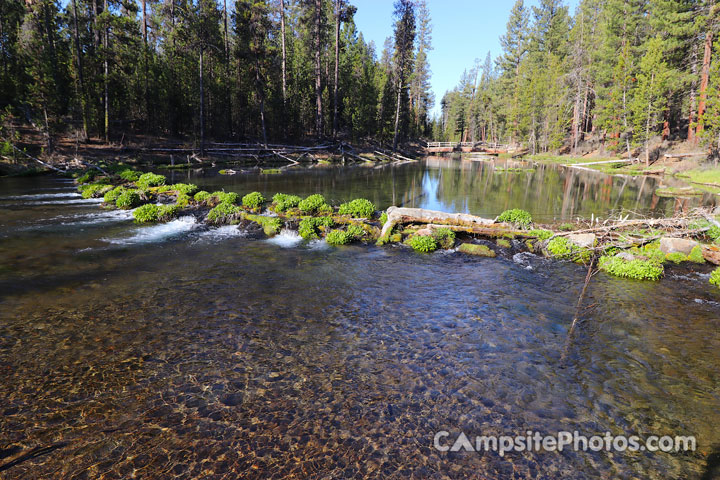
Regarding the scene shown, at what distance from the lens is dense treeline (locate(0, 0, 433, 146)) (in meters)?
41.8

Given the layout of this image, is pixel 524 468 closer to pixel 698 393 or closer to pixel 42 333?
pixel 698 393

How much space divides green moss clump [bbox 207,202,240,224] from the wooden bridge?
78.4m

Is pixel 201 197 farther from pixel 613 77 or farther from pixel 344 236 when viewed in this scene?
pixel 613 77

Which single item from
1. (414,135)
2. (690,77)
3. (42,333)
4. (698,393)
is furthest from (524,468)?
(414,135)

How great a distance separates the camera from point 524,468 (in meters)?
5.03

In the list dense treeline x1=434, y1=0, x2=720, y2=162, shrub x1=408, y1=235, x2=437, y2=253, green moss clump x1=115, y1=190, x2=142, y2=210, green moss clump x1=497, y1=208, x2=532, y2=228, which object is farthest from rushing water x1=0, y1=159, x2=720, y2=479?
dense treeline x1=434, y1=0, x2=720, y2=162

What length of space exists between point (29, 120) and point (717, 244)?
5978 centimetres

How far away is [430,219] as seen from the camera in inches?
647

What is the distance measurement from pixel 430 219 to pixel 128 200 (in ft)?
59.1

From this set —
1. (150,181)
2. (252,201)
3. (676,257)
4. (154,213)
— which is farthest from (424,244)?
(150,181)

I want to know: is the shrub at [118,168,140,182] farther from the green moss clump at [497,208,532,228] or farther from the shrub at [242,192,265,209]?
the green moss clump at [497,208,532,228]

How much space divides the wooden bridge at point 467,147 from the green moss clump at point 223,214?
257 feet

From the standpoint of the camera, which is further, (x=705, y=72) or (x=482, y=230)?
(x=705, y=72)

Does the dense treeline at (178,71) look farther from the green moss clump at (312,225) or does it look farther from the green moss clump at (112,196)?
the green moss clump at (312,225)
